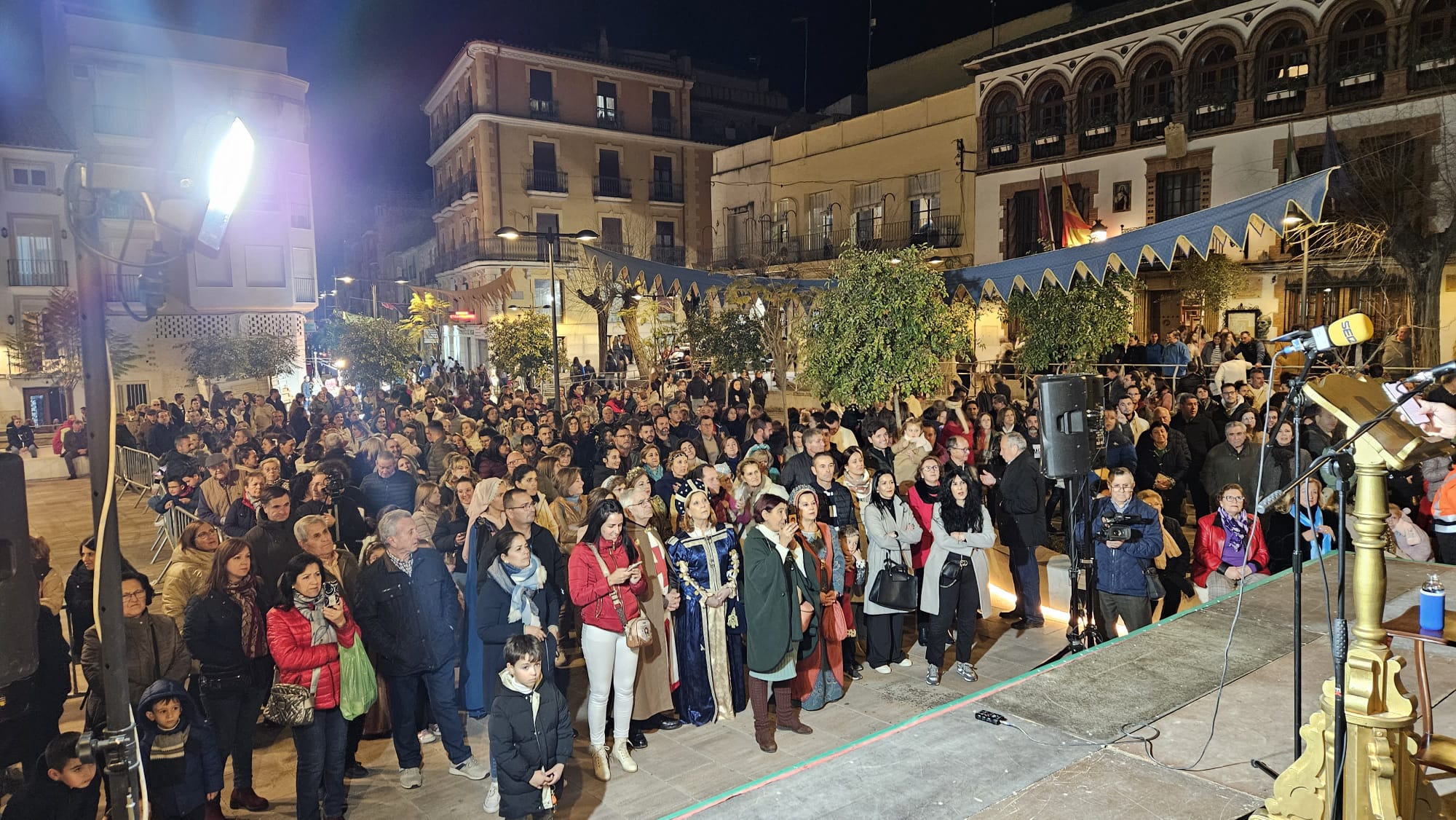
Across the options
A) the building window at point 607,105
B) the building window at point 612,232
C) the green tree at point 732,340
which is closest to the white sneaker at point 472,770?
the green tree at point 732,340

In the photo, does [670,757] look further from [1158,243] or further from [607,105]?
[607,105]

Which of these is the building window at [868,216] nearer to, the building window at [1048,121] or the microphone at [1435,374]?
the building window at [1048,121]

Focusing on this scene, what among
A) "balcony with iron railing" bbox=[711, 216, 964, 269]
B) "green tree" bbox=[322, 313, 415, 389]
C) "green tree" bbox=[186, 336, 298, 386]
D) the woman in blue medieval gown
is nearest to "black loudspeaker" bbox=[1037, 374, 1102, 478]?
the woman in blue medieval gown

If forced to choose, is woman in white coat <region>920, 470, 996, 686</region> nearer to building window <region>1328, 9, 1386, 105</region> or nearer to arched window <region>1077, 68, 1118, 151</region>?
building window <region>1328, 9, 1386, 105</region>

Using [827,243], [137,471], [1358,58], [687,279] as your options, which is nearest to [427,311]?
[827,243]

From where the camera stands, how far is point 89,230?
2.85 m

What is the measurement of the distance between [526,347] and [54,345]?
38.8 ft

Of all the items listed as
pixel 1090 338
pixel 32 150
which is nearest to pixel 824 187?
pixel 1090 338

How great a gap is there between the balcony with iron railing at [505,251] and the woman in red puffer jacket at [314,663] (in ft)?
105

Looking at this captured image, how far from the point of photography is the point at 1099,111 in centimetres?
2311

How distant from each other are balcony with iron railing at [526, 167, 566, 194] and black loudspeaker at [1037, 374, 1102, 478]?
34.6 metres

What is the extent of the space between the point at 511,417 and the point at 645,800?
9.14m

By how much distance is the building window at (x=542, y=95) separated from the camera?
37.8 metres

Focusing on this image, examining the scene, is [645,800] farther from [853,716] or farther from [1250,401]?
[1250,401]
